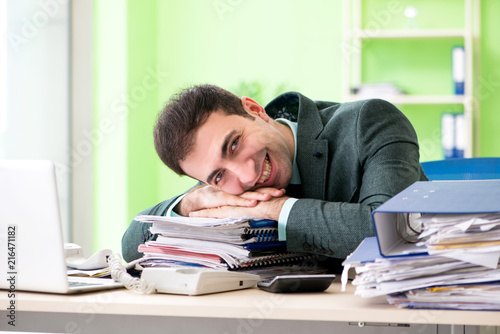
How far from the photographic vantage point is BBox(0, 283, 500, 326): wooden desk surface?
2.60 ft

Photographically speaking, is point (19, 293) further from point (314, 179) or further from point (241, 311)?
point (314, 179)

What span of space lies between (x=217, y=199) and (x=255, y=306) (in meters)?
0.60

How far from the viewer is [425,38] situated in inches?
158

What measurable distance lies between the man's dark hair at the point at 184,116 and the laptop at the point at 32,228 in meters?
0.55

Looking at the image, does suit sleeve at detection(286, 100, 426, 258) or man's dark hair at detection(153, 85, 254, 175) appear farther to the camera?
man's dark hair at detection(153, 85, 254, 175)

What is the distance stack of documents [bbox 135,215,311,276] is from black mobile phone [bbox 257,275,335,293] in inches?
6.3

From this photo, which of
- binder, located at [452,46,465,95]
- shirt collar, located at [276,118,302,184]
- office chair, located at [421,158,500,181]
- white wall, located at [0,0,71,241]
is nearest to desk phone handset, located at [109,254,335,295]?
shirt collar, located at [276,118,302,184]

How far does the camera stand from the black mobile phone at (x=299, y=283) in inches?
37.9

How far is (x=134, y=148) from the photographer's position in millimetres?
3885

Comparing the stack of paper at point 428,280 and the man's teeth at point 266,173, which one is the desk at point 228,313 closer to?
the stack of paper at point 428,280

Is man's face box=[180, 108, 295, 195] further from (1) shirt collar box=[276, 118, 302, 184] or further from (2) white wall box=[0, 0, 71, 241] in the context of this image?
(2) white wall box=[0, 0, 71, 241]

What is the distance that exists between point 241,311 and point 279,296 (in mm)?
121

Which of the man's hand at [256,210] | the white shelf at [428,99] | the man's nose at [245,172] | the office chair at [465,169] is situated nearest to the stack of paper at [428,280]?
the man's hand at [256,210]

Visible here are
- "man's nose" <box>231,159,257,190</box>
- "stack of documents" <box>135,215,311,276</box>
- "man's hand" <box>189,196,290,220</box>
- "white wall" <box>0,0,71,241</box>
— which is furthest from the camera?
"white wall" <box>0,0,71,241</box>
